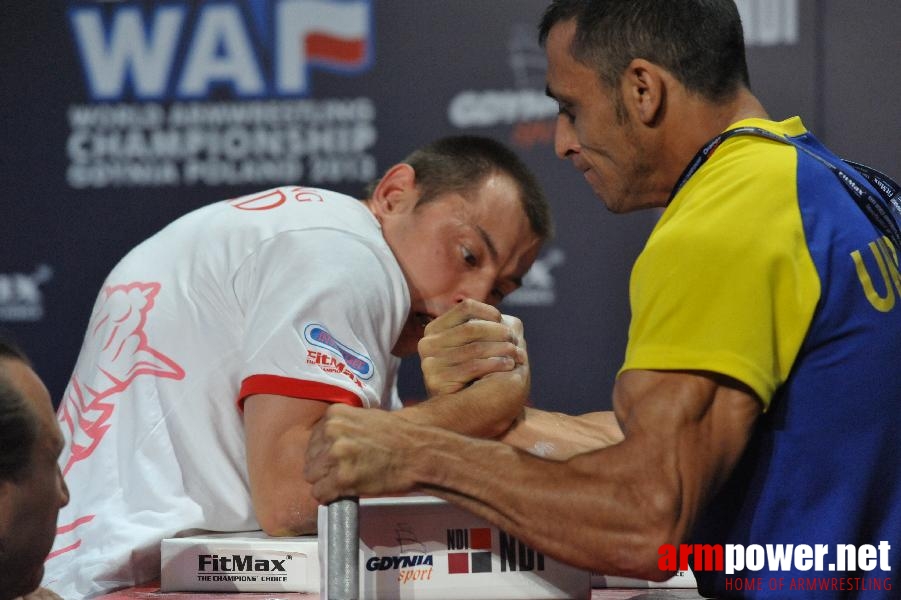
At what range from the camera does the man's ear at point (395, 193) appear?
2.25 meters

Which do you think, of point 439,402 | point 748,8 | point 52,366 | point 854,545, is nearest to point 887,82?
point 748,8

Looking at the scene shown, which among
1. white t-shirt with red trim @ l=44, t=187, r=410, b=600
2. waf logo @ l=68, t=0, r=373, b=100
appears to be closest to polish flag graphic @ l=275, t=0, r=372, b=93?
waf logo @ l=68, t=0, r=373, b=100

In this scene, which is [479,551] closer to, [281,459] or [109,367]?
[281,459]

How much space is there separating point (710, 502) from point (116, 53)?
2780mm

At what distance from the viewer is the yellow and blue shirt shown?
46.5 inches

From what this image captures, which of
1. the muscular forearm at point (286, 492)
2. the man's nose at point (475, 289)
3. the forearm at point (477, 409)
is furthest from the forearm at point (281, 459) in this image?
the man's nose at point (475, 289)

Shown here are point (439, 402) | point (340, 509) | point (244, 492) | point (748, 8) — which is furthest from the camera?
point (748, 8)

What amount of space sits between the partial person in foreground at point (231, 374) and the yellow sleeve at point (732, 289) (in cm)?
49

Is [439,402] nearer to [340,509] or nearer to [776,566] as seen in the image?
[340,509]

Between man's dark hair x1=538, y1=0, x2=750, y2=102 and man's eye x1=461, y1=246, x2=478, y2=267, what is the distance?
0.71 meters

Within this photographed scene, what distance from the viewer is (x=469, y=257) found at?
2.18m

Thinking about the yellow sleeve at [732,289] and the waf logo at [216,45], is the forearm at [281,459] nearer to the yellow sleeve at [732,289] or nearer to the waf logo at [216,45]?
the yellow sleeve at [732,289]

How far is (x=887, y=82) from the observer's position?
3.30 metres

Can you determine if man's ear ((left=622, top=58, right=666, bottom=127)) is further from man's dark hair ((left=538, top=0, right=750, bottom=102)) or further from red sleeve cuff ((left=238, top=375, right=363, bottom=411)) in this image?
red sleeve cuff ((left=238, top=375, right=363, bottom=411))
